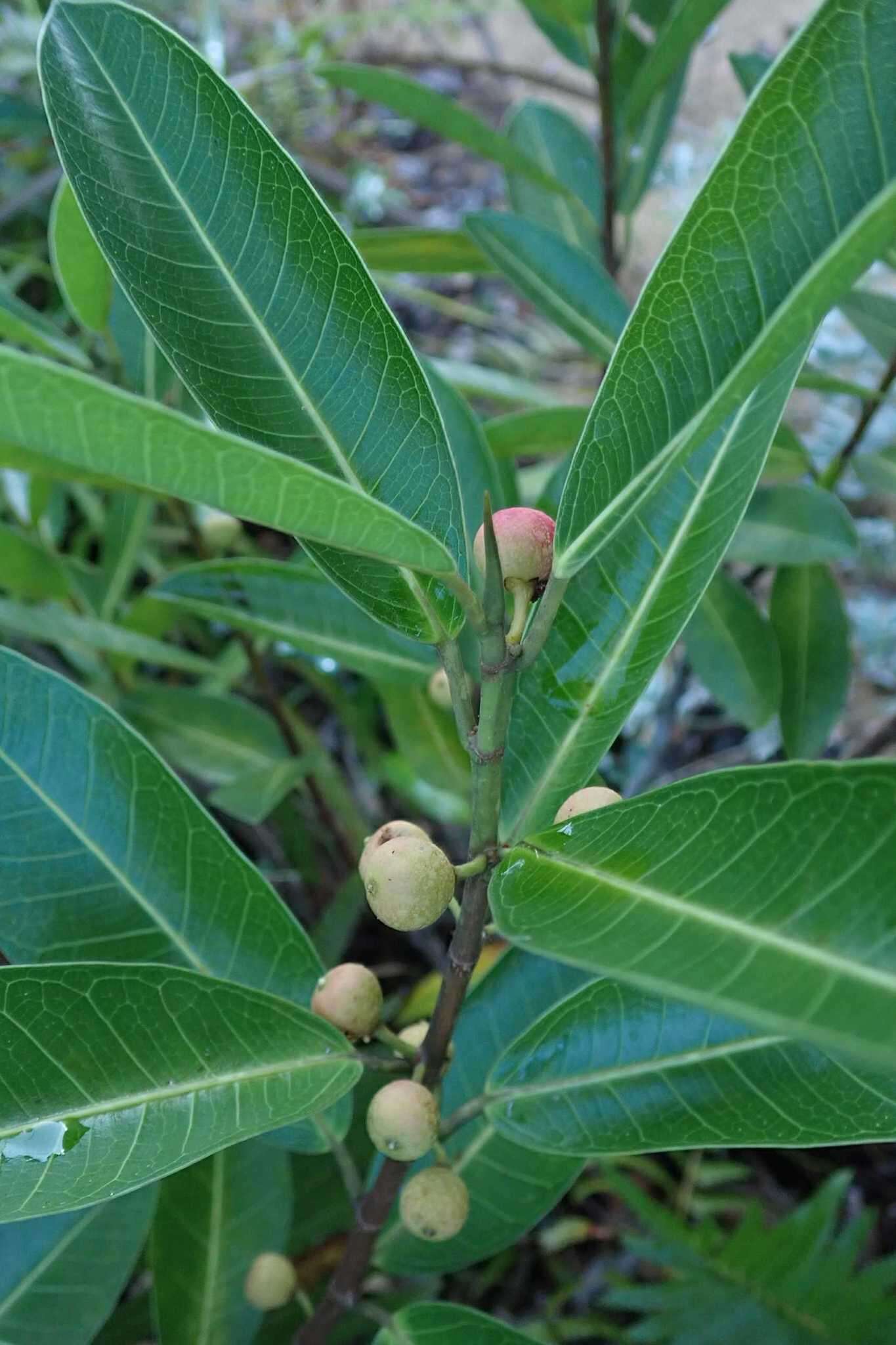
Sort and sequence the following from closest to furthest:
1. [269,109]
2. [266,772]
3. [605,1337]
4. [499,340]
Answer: [266,772], [605,1337], [499,340], [269,109]

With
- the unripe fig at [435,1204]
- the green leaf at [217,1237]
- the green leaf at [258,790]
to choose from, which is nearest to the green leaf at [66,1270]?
the green leaf at [217,1237]

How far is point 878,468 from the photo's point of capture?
1348 mm

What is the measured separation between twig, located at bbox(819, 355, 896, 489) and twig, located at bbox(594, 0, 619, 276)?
16.1 inches

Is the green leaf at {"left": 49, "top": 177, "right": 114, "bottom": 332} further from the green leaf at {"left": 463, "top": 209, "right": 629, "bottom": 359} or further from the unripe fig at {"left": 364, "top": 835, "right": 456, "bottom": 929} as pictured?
the unripe fig at {"left": 364, "top": 835, "right": 456, "bottom": 929}

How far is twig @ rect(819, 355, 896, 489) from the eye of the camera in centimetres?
127

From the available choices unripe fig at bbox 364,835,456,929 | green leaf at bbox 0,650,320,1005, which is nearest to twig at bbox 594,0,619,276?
green leaf at bbox 0,650,320,1005

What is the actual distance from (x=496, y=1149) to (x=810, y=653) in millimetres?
704

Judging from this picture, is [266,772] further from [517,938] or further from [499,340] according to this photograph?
[499,340]

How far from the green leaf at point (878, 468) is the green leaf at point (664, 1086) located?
2.83ft

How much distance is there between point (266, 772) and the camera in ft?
4.31

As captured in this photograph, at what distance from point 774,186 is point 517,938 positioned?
0.34 metres

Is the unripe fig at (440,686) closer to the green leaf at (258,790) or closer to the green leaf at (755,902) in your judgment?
the green leaf at (258,790)

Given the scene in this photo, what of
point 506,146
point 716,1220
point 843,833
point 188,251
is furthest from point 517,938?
point 716,1220

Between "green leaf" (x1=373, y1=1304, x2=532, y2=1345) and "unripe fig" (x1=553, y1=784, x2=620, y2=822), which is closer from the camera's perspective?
"unripe fig" (x1=553, y1=784, x2=620, y2=822)
